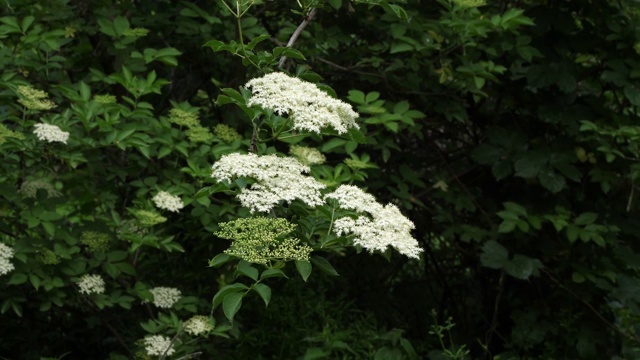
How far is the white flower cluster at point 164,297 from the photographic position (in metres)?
3.39

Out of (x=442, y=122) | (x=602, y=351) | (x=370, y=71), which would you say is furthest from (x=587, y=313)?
(x=370, y=71)

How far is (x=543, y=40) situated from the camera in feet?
14.1

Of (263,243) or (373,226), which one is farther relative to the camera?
(373,226)

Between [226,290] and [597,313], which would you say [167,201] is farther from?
[597,313]

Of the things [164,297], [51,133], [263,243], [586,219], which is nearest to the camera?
[263,243]

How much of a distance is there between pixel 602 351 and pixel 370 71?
1.82 meters

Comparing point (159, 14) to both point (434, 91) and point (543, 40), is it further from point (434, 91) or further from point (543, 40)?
point (543, 40)

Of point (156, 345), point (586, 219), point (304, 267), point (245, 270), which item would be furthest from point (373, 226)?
point (586, 219)

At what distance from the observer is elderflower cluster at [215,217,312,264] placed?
78.5 inches

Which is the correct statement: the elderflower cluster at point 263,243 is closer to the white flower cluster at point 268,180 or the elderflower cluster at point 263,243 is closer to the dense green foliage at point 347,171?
the white flower cluster at point 268,180

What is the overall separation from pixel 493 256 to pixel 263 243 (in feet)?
7.33

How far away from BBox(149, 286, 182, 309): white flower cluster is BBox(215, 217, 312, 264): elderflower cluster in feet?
4.61

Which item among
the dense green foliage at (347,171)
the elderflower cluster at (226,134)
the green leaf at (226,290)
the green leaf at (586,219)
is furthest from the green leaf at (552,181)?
the green leaf at (226,290)

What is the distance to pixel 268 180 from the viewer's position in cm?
216
